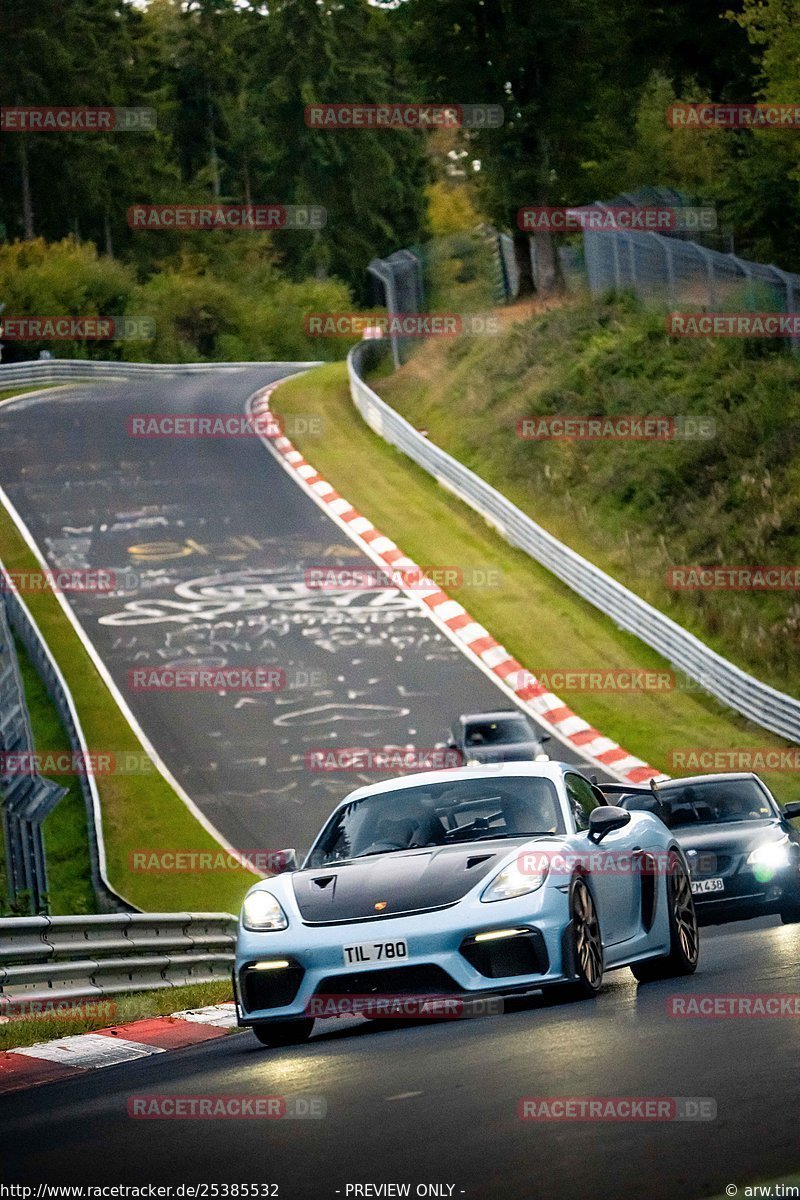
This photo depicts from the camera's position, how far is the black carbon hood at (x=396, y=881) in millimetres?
9328

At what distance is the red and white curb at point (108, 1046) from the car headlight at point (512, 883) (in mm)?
2218

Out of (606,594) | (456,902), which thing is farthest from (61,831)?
(456,902)

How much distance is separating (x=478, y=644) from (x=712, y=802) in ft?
49.1

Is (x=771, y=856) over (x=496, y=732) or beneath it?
over

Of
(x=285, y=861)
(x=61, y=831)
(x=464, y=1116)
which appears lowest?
(x=61, y=831)

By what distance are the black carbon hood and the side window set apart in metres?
0.60

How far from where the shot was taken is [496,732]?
2492cm

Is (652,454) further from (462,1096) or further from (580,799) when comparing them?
(462,1096)

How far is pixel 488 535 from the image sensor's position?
3728 centimetres

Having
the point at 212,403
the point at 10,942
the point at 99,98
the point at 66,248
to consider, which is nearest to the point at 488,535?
the point at 212,403

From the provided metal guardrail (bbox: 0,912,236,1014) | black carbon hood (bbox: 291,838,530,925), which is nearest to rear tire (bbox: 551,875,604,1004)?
black carbon hood (bbox: 291,838,530,925)

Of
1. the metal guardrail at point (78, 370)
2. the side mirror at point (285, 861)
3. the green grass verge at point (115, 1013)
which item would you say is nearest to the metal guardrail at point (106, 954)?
the green grass verge at point (115, 1013)

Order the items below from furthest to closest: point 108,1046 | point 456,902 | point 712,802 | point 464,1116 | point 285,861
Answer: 1. point 712,802
2. point 108,1046
3. point 285,861
4. point 456,902
5. point 464,1116

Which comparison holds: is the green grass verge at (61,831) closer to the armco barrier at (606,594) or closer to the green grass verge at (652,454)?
the armco barrier at (606,594)
